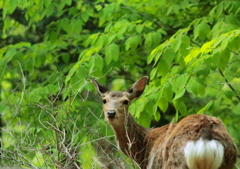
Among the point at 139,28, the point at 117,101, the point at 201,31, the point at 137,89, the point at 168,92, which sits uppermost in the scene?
the point at 201,31

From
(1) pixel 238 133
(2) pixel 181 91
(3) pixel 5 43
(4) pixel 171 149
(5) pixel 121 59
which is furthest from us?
(3) pixel 5 43

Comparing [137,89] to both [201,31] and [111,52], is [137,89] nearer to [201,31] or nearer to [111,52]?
[111,52]

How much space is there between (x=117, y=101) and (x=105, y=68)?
2.41 m

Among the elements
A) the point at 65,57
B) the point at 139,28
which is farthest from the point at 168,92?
the point at 65,57

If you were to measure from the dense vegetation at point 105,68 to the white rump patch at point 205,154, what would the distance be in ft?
2.65

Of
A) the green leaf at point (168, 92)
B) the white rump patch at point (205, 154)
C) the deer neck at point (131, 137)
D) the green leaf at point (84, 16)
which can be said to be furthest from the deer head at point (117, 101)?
the green leaf at point (84, 16)

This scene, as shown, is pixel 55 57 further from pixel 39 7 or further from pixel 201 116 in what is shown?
pixel 201 116

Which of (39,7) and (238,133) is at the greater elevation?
(39,7)

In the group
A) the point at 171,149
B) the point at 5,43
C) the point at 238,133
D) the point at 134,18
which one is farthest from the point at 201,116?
the point at 5,43

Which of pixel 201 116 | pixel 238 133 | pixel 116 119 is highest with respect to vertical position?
pixel 201 116

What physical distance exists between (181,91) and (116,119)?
1020 mm

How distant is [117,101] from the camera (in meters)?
→ 8.36

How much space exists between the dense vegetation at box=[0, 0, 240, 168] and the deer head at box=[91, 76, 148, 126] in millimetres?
186

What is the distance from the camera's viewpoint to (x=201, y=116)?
6754 mm
